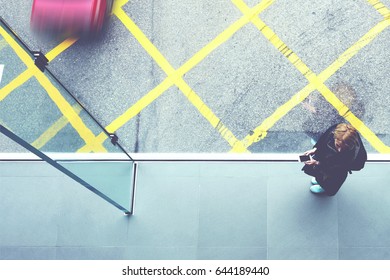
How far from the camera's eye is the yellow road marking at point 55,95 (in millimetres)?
3848

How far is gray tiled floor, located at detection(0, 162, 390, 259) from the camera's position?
4.92 meters

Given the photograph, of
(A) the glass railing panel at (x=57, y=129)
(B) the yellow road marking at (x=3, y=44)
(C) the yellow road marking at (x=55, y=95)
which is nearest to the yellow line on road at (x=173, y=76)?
(A) the glass railing panel at (x=57, y=129)

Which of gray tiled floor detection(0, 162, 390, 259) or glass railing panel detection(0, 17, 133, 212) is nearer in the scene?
glass railing panel detection(0, 17, 133, 212)

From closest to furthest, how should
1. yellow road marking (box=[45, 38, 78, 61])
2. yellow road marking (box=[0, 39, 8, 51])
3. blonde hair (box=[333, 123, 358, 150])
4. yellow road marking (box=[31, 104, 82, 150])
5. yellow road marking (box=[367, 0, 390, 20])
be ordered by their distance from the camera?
yellow road marking (box=[31, 104, 82, 150])
blonde hair (box=[333, 123, 358, 150])
yellow road marking (box=[0, 39, 8, 51])
yellow road marking (box=[367, 0, 390, 20])
yellow road marking (box=[45, 38, 78, 61])

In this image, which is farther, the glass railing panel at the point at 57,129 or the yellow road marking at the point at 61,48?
the yellow road marking at the point at 61,48

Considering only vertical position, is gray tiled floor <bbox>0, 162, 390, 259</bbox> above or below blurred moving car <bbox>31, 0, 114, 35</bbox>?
below

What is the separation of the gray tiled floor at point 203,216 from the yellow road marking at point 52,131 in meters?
1.50

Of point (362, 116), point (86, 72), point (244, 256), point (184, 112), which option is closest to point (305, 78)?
point (362, 116)

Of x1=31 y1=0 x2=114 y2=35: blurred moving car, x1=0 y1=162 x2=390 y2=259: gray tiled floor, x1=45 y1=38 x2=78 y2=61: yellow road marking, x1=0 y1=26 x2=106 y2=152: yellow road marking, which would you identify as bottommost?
x1=0 y1=162 x2=390 y2=259: gray tiled floor

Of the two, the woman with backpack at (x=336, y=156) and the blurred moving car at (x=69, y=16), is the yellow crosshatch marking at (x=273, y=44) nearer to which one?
the blurred moving car at (x=69, y=16)

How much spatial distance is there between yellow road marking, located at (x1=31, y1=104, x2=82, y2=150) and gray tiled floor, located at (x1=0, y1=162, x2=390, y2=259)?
4.91 ft

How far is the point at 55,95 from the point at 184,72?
237cm

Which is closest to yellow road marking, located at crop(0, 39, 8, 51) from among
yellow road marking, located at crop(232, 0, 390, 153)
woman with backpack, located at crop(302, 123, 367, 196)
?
yellow road marking, located at crop(232, 0, 390, 153)

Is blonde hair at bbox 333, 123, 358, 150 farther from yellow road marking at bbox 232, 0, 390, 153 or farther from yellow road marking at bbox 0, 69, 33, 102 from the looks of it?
yellow road marking at bbox 0, 69, 33, 102
